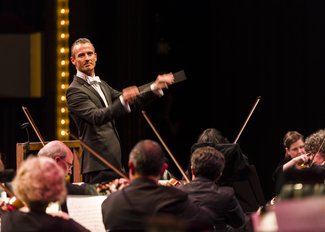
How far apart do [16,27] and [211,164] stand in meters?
4.20

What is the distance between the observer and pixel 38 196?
359 centimetres

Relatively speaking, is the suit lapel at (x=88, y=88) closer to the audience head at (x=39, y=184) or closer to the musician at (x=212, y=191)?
the musician at (x=212, y=191)

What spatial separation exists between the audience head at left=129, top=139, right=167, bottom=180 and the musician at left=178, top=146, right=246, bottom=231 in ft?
2.32

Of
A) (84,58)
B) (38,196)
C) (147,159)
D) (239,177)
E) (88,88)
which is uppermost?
(84,58)

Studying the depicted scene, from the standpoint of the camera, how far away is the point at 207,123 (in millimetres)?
9195

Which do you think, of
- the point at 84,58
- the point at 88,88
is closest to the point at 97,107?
the point at 88,88

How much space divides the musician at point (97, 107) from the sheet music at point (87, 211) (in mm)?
961

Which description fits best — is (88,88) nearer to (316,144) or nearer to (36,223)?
(316,144)

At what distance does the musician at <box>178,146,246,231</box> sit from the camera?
4680 millimetres

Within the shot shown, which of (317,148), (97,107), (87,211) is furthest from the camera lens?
(317,148)

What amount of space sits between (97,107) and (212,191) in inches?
47.1

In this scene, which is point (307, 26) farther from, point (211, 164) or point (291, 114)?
point (211, 164)

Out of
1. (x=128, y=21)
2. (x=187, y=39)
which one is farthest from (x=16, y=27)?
(x=187, y=39)

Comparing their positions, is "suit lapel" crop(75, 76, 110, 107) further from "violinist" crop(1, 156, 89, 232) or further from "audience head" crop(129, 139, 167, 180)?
"violinist" crop(1, 156, 89, 232)
